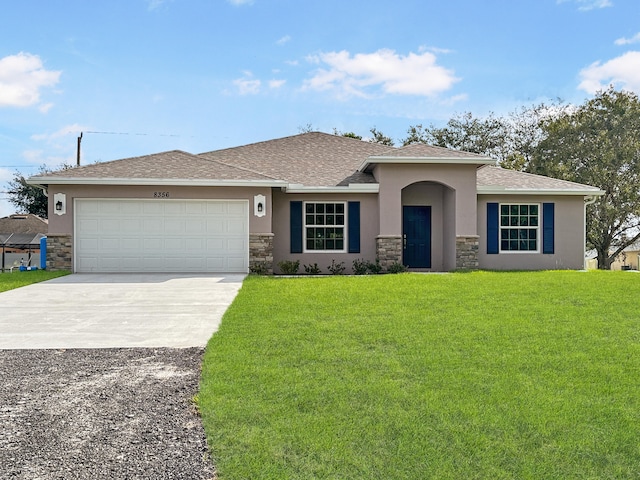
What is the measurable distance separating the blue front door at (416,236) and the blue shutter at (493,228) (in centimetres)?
184

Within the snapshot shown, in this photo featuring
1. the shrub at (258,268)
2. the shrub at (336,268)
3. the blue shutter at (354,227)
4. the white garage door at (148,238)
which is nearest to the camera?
the white garage door at (148,238)

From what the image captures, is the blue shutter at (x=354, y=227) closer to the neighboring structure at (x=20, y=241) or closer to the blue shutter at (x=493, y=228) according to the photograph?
the blue shutter at (x=493, y=228)

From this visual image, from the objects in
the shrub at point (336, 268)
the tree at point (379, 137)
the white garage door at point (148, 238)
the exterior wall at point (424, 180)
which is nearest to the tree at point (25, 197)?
the tree at point (379, 137)

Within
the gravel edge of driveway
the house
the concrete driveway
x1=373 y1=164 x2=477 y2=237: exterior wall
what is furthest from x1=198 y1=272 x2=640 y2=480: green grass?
x1=373 y1=164 x2=477 y2=237: exterior wall

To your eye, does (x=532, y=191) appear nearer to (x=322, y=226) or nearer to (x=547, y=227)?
(x=547, y=227)

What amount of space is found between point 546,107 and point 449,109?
5.74m

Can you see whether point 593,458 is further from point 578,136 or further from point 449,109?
point 449,109

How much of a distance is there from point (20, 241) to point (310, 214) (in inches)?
680

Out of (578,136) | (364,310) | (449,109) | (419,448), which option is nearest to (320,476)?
(419,448)

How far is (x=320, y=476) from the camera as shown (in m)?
3.13

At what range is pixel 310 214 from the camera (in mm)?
15789

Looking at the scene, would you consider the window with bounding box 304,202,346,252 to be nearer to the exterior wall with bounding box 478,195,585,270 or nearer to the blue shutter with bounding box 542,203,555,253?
the exterior wall with bounding box 478,195,585,270

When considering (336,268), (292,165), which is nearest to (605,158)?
(292,165)

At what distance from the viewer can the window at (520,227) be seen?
16266mm
